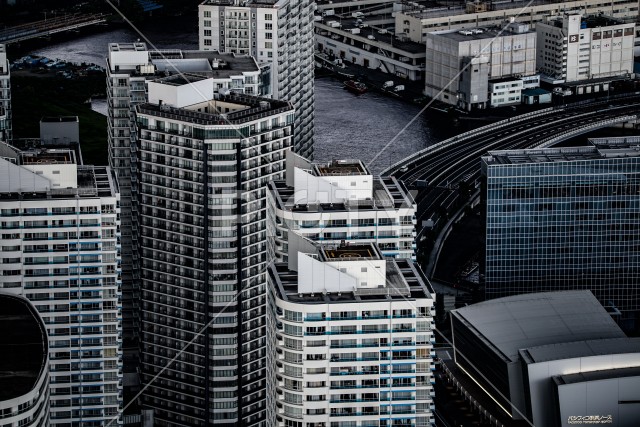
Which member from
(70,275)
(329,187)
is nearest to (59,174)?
(70,275)

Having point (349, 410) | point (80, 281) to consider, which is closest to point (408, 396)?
point (349, 410)

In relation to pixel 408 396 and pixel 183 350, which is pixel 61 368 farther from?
pixel 408 396

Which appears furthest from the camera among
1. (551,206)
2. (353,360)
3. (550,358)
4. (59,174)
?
(551,206)

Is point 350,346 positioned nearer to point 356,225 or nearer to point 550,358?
point 356,225

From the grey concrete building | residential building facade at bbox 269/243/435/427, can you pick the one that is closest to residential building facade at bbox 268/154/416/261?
residential building facade at bbox 269/243/435/427

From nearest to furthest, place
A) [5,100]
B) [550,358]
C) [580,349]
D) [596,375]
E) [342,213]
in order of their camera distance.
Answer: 1. [342,213]
2. [596,375]
3. [550,358]
4. [580,349]
5. [5,100]

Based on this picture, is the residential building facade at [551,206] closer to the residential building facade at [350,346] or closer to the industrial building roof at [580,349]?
the industrial building roof at [580,349]
